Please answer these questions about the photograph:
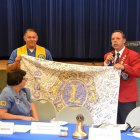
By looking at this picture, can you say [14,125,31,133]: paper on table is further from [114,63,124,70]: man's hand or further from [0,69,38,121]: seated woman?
[114,63,124,70]: man's hand

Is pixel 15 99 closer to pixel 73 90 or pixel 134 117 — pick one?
pixel 73 90

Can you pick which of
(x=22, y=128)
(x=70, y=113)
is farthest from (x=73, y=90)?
(x=22, y=128)

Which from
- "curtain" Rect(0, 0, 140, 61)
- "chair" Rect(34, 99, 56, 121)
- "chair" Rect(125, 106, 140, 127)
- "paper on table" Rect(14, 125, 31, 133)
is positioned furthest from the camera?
"curtain" Rect(0, 0, 140, 61)

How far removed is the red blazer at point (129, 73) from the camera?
390 centimetres

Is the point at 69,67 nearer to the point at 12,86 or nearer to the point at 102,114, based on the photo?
the point at 102,114

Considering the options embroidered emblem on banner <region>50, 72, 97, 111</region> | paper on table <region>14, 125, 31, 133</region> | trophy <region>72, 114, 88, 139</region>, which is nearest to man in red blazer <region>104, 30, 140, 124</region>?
embroidered emblem on banner <region>50, 72, 97, 111</region>

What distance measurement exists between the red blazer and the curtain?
19.8 feet

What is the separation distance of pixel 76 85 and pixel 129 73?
0.92 meters

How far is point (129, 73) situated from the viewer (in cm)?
392

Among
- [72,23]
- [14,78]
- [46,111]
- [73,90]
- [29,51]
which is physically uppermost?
[72,23]

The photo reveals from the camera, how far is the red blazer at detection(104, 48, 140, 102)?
390cm

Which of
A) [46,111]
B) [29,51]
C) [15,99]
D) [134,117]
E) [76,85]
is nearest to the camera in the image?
[15,99]

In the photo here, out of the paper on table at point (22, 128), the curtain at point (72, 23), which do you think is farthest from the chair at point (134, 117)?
the curtain at point (72, 23)

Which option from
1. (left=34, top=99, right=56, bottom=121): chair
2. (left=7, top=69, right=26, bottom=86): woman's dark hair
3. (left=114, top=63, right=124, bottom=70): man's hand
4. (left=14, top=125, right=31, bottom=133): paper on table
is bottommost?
(left=34, top=99, right=56, bottom=121): chair
